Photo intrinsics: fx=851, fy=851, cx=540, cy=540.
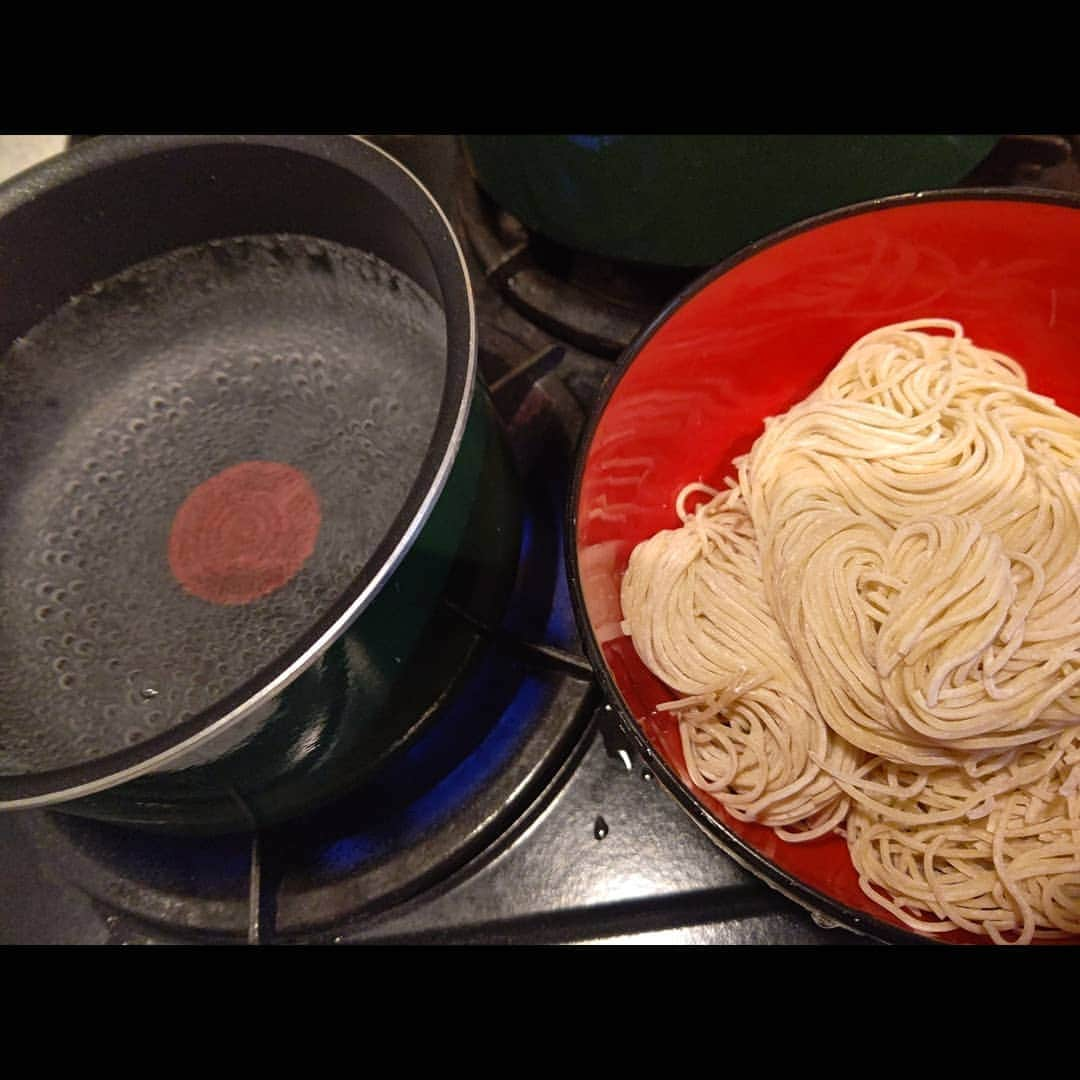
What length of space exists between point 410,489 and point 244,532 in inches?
13.0

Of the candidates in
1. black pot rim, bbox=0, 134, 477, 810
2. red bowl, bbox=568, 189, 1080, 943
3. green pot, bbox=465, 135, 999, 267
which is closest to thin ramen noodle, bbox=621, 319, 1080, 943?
red bowl, bbox=568, 189, 1080, 943

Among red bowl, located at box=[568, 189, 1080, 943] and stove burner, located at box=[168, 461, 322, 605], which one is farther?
stove burner, located at box=[168, 461, 322, 605]

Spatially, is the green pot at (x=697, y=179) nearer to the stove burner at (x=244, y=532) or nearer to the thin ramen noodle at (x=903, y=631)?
the thin ramen noodle at (x=903, y=631)

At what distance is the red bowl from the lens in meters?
0.74

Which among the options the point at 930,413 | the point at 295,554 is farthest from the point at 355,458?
the point at 930,413

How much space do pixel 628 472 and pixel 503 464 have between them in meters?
0.13

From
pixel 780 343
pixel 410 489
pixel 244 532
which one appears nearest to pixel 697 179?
pixel 780 343

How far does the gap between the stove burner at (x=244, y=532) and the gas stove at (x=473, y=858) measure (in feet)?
0.79

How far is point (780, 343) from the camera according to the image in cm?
91

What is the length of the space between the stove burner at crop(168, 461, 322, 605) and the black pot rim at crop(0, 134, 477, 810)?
1.04 ft

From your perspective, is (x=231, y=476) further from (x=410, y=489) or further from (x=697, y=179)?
(x=697, y=179)

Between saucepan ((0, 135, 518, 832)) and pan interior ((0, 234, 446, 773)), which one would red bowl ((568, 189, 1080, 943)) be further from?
pan interior ((0, 234, 446, 773))

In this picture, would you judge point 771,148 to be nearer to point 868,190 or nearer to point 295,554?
point 868,190

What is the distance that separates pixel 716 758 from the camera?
793mm
